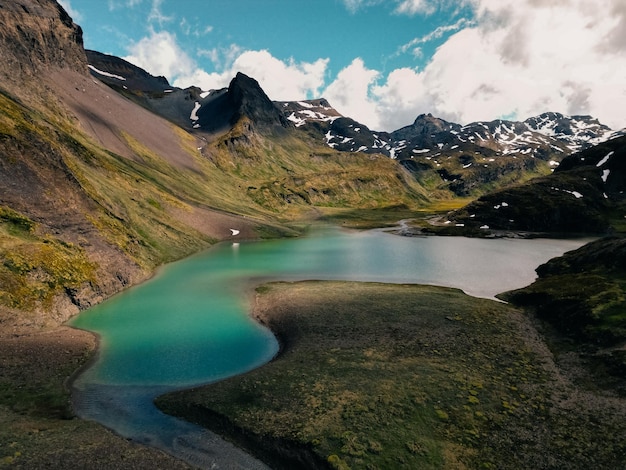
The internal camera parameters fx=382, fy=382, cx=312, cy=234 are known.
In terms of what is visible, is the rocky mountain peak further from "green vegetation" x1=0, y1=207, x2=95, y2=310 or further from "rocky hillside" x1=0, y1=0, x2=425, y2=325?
"green vegetation" x1=0, y1=207, x2=95, y2=310

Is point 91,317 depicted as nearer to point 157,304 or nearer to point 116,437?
point 157,304

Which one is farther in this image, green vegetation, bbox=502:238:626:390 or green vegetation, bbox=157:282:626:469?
green vegetation, bbox=502:238:626:390

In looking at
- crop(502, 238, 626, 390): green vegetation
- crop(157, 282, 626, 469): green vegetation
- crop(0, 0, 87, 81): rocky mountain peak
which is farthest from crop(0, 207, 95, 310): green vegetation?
crop(0, 0, 87, 81): rocky mountain peak

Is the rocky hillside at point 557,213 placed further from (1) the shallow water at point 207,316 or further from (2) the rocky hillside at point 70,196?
(2) the rocky hillside at point 70,196

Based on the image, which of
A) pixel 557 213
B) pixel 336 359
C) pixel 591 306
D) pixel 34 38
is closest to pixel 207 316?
pixel 336 359

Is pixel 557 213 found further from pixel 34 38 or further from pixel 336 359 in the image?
pixel 34 38

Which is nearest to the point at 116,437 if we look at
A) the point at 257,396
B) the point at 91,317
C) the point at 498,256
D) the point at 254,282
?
the point at 257,396
